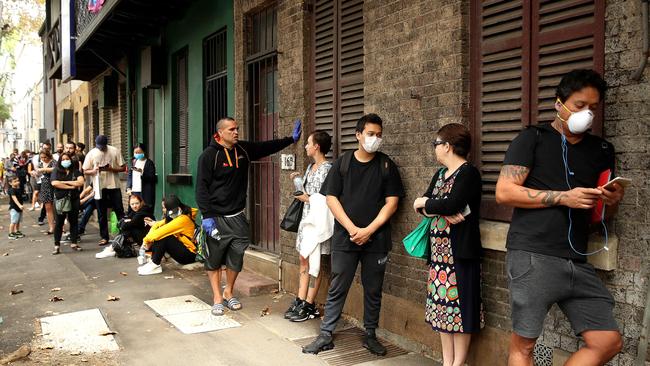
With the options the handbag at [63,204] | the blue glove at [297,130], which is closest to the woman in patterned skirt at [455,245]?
the blue glove at [297,130]

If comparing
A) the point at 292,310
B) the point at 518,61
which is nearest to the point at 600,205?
the point at 518,61

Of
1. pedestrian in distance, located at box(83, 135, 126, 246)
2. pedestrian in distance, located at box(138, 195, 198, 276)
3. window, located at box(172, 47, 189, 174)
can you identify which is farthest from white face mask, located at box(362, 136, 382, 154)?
pedestrian in distance, located at box(83, 135, 126, 246)

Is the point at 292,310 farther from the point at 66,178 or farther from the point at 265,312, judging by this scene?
the point at 66,178

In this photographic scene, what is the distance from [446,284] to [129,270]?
5.95 meters

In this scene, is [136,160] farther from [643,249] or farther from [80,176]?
[643,249]

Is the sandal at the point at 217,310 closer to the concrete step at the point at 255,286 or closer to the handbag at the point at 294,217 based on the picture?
the concrete step at the point at 255,286

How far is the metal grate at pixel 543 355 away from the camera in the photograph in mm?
3736

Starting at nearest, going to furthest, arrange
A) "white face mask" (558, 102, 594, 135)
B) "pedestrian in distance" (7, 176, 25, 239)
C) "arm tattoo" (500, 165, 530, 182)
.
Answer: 1. "white face mask" (558, 102, 594, 135)
2. "arm tattoo" (500, 165, 530, 182)
3. "pedestrian in distance" (7, 176, 25, 239)

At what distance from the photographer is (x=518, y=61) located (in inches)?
161

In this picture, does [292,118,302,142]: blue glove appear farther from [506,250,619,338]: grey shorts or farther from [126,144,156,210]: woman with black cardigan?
→ [126,144,156,210]: woman with black cardigan

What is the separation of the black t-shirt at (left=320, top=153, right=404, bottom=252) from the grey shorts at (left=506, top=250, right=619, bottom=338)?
1760mm

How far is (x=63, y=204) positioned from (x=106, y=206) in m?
1.25

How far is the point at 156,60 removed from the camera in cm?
1145

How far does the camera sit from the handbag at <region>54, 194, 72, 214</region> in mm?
9914
